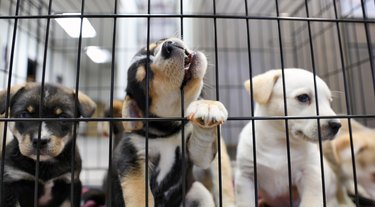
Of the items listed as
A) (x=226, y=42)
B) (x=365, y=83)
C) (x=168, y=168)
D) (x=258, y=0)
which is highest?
(x=258, y=0)

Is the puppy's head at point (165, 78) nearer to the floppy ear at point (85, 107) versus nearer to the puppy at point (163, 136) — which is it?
the puppy at point (163, 136)

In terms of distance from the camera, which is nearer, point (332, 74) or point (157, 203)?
point (157, 203)

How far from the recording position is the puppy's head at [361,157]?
135 cm

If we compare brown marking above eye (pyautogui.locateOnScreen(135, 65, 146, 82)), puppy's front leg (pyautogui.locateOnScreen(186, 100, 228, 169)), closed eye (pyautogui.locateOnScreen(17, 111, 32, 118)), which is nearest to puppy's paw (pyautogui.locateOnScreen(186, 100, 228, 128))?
puppy's front leg (pyautogui.locateOnScreen(186, 100, 228, 169))

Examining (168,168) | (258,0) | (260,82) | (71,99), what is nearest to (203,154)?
(168,168)

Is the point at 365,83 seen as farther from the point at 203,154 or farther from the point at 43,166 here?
the point at 43,166

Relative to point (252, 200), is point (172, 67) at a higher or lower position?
higher

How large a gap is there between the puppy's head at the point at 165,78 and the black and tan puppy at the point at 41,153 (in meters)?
0.23

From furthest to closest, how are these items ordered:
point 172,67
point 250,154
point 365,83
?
point 365,83 < point 250,154 < point 172,67

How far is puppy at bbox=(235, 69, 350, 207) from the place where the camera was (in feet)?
3.82

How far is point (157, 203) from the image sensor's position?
1126mm

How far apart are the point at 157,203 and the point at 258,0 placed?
7.97 feet

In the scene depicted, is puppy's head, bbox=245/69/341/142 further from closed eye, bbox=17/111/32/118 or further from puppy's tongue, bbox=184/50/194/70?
closed eye, bbox=17/111/32/118

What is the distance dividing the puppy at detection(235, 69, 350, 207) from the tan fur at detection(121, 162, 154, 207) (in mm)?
388
